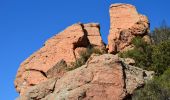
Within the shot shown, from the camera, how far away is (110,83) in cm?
3628

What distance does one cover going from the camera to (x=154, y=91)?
35.9 m

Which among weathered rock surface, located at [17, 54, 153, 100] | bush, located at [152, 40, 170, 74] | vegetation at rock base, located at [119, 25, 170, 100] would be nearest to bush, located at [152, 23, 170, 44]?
vegetation at rock base, located at [119, 25, 170, 100]

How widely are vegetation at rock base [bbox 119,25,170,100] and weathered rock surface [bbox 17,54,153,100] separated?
40.0 inches

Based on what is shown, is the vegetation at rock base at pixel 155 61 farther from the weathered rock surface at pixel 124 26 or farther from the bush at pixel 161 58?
the weathered rock surface at pixel 124 26

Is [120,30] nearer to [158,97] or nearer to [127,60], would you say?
[127,60]

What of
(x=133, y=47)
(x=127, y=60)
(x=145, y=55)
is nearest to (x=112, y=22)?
(x=133, y=47)

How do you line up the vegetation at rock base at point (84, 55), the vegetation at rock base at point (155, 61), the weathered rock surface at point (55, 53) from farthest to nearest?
the weathered rock surface at point (55, 53)
the vegetation at rock base at point (84, 55)
the vegetation at rock base at point (155, 61)

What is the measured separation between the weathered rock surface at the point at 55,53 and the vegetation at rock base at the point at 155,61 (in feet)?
21.3

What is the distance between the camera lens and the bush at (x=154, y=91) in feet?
115

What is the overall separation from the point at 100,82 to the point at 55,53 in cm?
2718

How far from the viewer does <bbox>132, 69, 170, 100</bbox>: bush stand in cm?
3512

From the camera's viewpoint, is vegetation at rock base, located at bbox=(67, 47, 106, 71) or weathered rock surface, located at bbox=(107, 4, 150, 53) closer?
vegetation at rock base, located at bbox=(67, 47, 106, 71)

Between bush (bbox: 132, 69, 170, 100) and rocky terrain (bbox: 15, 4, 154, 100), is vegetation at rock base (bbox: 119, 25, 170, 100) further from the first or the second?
rocky terrain (bbox: 15, 4, 154, 100)

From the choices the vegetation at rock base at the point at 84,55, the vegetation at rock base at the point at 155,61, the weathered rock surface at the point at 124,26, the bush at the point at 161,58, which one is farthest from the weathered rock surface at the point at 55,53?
the bush at the point at 161,58
